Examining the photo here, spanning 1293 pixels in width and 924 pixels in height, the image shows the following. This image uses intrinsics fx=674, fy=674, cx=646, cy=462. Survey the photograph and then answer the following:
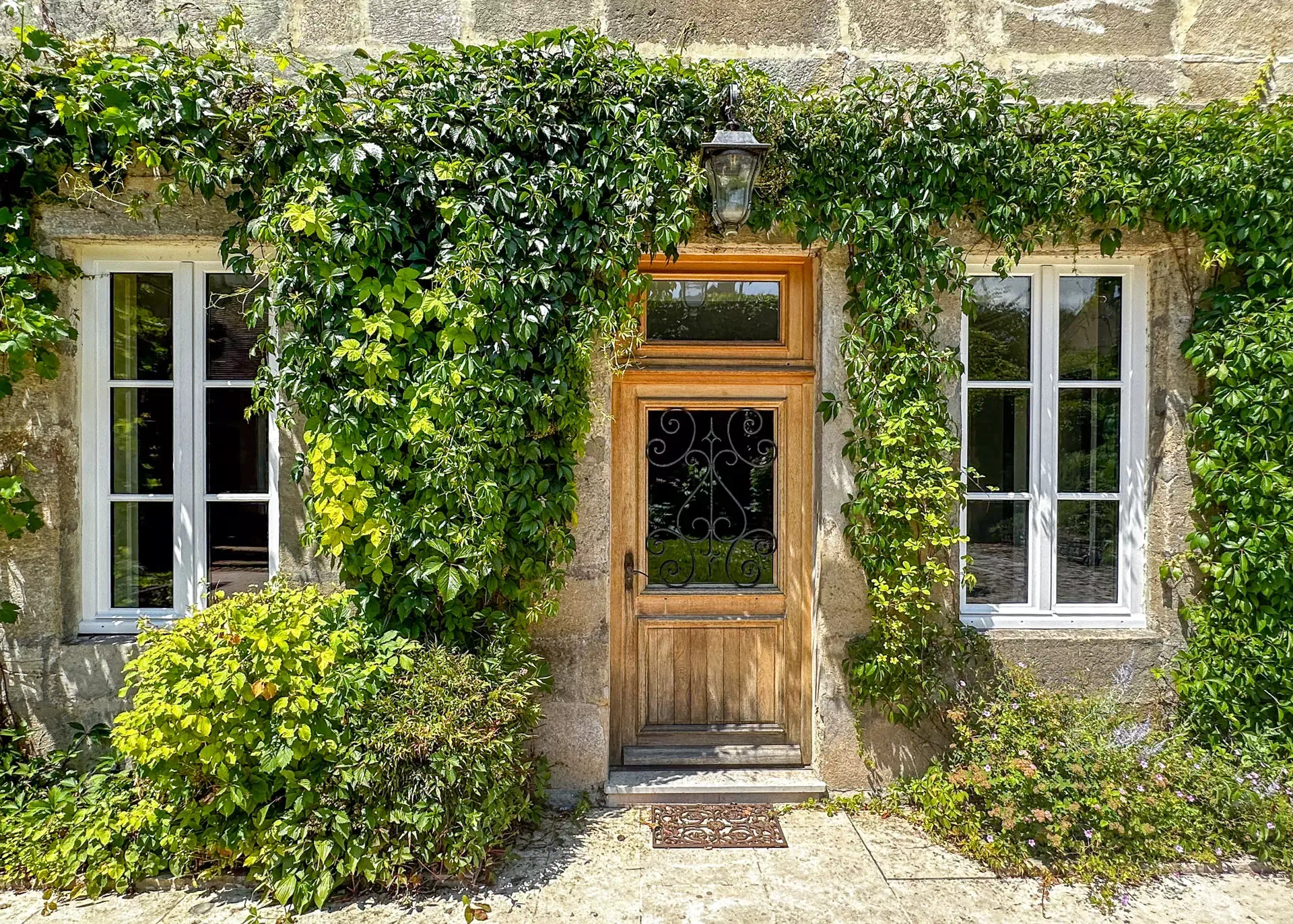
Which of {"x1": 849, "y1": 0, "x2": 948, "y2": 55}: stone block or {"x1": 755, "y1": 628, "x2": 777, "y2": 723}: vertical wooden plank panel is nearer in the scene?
{"x1": 849, "y1": 0, "x2": 948, "y2": 55}: stone block

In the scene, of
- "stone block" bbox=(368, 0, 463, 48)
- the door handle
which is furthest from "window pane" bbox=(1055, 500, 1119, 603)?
"stone block" bbox=(368, 0, 463, 48)

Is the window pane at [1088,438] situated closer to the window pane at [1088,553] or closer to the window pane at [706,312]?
the window pane at [1088,553]

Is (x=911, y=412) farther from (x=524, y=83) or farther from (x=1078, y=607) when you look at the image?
(x=524, y=83)

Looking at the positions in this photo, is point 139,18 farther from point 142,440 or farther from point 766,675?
Answer: point 766,675

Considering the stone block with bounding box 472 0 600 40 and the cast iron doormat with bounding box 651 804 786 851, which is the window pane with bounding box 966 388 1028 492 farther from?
the stone block with bounding box 472 0 600 40

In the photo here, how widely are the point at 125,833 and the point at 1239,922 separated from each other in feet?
15.1

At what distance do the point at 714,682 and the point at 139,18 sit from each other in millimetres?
4646

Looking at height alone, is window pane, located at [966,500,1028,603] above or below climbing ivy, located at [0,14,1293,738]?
below

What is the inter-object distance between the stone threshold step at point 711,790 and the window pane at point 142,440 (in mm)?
2892

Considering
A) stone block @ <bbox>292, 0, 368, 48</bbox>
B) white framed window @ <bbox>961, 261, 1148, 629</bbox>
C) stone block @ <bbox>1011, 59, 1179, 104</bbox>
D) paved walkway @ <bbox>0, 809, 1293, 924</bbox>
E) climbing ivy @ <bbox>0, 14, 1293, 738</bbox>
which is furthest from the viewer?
white framed window @ <bbox>961, 261, 1148, 629</bbox>

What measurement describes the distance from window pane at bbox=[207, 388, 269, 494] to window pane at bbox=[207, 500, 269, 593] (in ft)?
0.33

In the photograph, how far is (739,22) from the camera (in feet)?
11.7

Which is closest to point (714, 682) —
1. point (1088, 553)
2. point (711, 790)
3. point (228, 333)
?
point (711, 790)

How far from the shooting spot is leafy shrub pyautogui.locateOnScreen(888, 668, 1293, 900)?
2.93m
